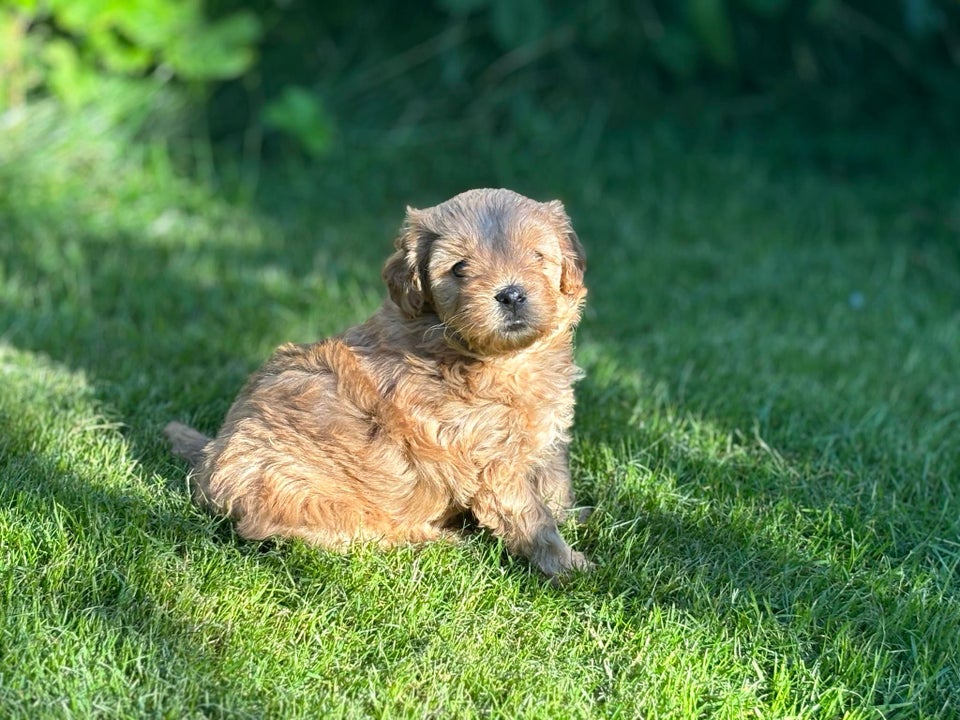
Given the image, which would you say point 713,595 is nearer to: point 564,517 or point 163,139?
point 564,517

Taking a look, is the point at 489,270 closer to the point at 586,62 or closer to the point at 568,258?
the point at 568,258

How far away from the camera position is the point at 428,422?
3465 millimetres

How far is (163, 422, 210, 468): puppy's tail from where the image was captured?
154 inches

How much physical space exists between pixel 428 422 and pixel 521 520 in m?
0.43

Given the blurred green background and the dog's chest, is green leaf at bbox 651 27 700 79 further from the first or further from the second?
the dog's chest

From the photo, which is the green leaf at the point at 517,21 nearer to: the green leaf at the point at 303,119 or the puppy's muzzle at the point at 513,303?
the green leaf at the point at 303,119

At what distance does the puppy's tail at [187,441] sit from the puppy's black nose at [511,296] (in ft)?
4.10

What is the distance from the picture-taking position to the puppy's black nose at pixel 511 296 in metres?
3.29

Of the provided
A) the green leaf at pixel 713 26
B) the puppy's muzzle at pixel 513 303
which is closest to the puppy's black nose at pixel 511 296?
the puppy's muzzle at pixel 513 303

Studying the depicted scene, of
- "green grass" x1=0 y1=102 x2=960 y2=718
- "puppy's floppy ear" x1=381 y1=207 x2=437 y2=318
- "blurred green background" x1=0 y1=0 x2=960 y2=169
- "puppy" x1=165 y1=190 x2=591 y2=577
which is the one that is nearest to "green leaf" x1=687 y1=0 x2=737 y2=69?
"blurred green background" x1=0 y1=0 x2=960 y2=169

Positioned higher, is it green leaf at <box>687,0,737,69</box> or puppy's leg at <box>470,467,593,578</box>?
green leaf at <box>687,0,737,69</box>

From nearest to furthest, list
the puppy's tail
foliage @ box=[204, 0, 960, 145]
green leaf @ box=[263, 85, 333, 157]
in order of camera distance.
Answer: the puppy's tail, green leaf @ box=[263, 85, 333, 157], foliage @ box=[204, 0, 960, 145]

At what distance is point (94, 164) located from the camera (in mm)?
7125

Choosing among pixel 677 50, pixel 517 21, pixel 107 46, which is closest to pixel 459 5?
pixel 517 21
